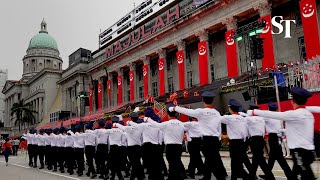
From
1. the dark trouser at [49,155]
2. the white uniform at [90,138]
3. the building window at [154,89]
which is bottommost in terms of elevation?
the dark trouser at [49,155]

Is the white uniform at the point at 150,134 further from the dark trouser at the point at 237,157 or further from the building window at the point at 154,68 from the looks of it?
the building window at the point at 154,68

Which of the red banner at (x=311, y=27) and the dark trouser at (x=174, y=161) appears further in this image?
the red banner at (x=311, y=27)

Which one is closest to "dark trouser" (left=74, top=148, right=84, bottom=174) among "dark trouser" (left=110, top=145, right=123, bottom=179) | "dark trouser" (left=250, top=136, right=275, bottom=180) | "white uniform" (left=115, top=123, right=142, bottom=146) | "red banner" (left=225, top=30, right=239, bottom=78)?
"dark trouser" (left=110, top=145, right=123, bottom=179)

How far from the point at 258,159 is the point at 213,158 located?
135 centimetres

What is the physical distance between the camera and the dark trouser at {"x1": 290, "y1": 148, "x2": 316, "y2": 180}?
5398 mm

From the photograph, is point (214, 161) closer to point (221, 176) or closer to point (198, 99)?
point (221, 176)

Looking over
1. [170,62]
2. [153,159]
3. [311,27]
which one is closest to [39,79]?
[170,62]

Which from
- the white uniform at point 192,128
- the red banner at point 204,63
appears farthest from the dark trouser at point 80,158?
the red banner at point 204,63

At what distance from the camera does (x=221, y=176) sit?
756 cm

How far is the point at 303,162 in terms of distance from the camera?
220 inches

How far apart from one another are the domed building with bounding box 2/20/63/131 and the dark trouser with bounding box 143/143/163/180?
7337cm

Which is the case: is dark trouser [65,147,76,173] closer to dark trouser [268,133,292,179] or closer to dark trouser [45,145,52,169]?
dark trouser [45,145,52,169]

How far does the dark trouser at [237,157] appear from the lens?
25.9 ft

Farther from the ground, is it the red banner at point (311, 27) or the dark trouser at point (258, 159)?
the red banner at point (311, 27)
